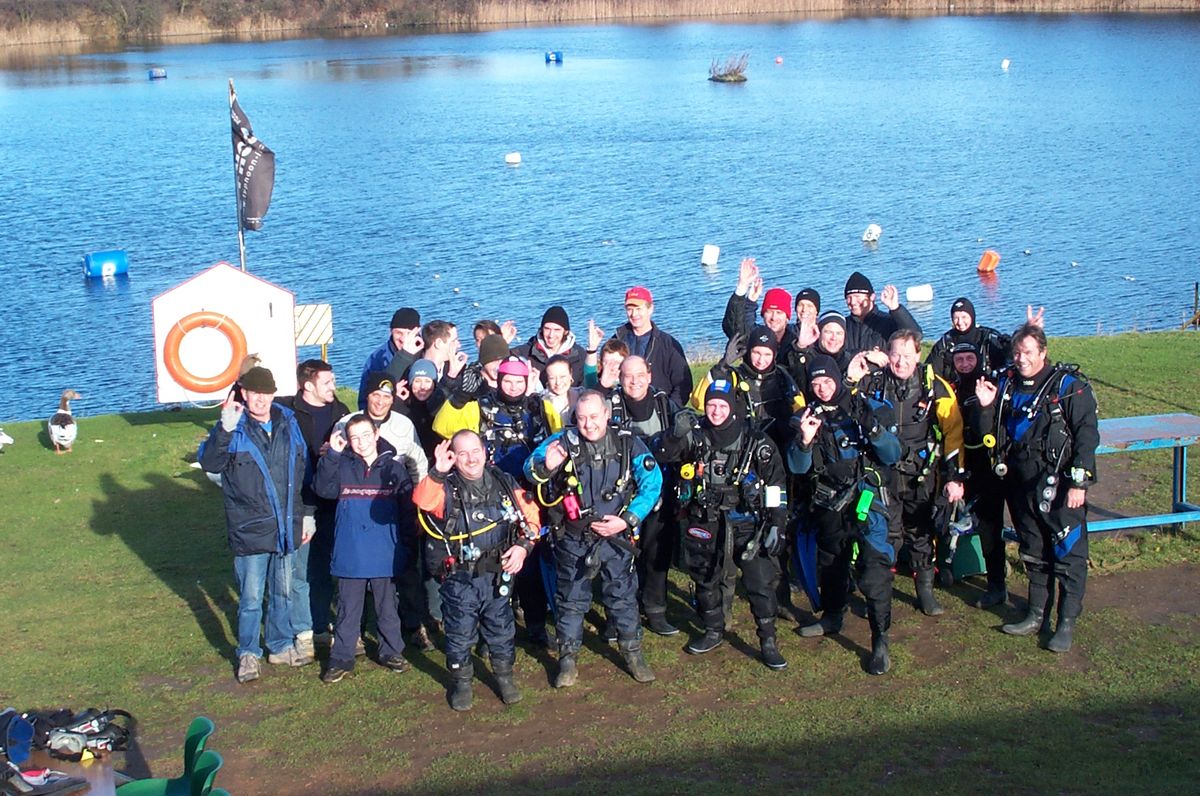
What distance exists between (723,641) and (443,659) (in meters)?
1.81

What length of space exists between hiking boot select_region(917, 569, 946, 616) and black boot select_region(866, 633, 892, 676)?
82cm

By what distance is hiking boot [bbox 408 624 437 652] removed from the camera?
8453mm

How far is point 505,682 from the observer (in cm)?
761

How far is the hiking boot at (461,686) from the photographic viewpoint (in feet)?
24.7

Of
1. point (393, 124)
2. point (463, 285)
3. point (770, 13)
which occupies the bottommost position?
point (463, 285)

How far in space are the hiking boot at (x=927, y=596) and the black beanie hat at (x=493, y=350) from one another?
3.19 meters

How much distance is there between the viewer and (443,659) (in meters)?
8.27

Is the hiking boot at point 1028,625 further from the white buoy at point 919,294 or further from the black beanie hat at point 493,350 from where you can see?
the white buoy at point 919,294

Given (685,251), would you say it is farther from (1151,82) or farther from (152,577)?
(1151,82)

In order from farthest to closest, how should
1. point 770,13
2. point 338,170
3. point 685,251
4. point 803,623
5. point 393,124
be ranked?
point 770,13
point 393,124
point 338,170
point 685,251
point 803,623

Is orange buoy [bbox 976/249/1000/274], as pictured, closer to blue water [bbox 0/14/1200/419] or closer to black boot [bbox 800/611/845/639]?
blue water [bbox 0/14/1200/419]

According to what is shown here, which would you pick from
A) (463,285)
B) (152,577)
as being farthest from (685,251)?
(152,577)

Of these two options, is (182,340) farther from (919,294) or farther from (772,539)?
(919,294)

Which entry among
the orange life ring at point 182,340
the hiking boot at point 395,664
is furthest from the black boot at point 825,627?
the orange life ring at point 182,340
